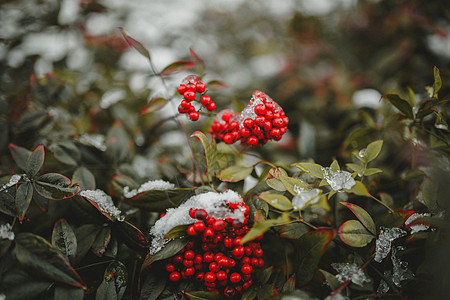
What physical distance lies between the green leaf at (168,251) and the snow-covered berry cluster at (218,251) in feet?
0.08

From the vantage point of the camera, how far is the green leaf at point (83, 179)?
741mm

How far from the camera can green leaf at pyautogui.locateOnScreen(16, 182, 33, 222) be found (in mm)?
604

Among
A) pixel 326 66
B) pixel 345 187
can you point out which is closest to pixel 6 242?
pixel 345 187

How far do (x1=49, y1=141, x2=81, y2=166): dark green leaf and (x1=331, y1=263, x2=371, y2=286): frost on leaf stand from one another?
0.75m

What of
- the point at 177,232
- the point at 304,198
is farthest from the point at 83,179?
the point at 304,198

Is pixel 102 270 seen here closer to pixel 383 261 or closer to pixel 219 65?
pixel 383 261

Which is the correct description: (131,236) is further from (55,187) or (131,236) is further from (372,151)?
(372,151)

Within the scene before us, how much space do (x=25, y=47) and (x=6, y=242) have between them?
1070mm

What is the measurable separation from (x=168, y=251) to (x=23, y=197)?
352mm

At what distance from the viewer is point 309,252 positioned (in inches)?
22.8

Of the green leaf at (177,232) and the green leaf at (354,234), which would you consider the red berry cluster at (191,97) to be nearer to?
the green leaf at (177,232)

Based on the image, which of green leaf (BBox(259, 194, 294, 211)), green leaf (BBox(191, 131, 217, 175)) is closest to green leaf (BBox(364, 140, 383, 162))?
green leaf (BBox(259, 194, 294, 211))

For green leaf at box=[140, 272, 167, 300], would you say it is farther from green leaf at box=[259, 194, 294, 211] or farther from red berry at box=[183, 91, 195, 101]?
red berry at box=[183, 91, 195, 101]

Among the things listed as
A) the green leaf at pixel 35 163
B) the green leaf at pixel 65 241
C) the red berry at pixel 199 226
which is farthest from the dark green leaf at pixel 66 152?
the red berry at pixel 199 226
